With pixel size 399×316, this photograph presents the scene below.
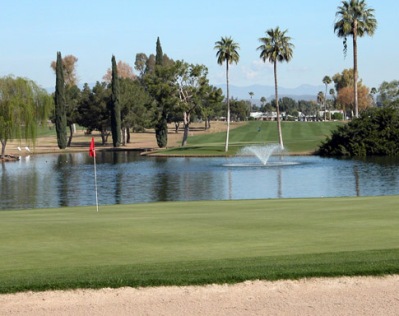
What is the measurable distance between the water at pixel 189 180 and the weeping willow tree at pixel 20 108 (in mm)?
5619

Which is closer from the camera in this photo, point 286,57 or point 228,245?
point 228,245

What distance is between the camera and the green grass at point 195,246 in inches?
475

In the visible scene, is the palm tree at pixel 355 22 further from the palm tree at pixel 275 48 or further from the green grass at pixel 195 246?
the green grass at pixel 195 246

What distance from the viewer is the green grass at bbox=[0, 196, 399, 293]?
1205 centimetres

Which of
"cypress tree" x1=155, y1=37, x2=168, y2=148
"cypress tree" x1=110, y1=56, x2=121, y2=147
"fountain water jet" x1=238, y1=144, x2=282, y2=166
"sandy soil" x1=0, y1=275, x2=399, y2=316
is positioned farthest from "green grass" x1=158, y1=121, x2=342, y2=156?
"sandy soil" x1=0, y1=275, x2=399, y2=316

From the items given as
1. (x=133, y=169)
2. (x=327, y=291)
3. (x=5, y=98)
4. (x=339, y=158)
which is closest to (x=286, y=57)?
(x=339, y=158)

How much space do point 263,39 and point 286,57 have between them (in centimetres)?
346

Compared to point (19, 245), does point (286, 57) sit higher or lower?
higher

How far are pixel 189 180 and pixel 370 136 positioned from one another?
111ft

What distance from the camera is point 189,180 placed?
196 ft

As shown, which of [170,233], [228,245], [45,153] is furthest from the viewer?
[45,153]

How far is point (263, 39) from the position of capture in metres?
88.1

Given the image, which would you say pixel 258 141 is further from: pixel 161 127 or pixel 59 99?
pixel 59 99

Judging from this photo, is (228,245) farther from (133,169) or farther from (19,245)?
(133,169)
